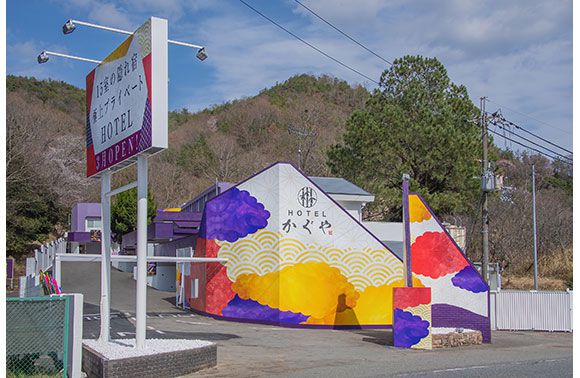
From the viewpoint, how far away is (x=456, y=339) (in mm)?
18672

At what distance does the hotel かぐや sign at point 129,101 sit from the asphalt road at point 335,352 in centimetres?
430

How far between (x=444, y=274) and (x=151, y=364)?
13.0m

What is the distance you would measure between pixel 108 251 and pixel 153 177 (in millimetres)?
52135

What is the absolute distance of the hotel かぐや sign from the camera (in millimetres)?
12195

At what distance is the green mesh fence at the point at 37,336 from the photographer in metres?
10.2

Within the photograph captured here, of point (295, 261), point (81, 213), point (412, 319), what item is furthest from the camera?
point (81, 213)

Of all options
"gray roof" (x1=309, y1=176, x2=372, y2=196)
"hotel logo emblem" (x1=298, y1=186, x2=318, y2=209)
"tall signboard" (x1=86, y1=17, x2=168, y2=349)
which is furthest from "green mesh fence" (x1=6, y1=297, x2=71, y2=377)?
"gray roof" (x1=309, y1=176, x2=372, y2=196)

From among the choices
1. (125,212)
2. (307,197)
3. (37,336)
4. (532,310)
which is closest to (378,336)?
(307,197)

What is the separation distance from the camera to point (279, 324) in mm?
23656

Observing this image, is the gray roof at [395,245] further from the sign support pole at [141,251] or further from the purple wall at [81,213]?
the purple wall at [81,213]

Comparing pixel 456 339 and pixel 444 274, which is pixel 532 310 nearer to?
pixel 444 274

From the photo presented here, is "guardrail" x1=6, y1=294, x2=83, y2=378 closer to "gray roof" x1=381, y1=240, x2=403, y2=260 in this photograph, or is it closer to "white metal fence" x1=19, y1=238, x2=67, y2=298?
"white metal fence" x1=19, y1=238, x2=67, y2=298

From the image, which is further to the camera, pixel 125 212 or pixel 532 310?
pixel 125 212

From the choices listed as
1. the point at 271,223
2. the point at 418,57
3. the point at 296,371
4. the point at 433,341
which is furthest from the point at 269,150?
the point at 296,371
